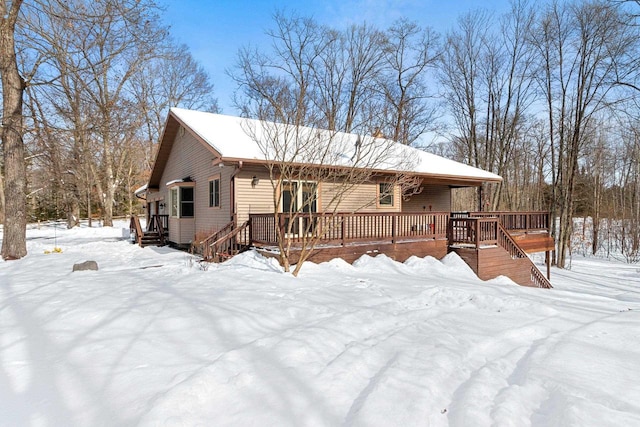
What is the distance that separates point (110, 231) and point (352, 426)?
848 inches

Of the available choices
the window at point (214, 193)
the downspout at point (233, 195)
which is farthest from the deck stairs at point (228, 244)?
the window at point (214, 193)

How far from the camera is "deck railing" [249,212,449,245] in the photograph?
8.70m

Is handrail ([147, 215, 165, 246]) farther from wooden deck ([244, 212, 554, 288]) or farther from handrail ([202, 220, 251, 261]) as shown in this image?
wooden deck ([244, 212, 554, 288])

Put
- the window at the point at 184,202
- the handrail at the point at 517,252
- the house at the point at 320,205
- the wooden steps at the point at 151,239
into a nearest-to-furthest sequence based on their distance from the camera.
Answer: the house at the point at 320,205 → the handrail at the point at 517,252 → the window at the point at 184,202 → the wooden steps at the point at 151,239

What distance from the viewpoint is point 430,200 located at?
1562cm

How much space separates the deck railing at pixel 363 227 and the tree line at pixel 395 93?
2.58 meters

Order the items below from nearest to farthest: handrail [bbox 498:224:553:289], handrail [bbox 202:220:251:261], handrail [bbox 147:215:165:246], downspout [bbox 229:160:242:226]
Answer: handrail [bbox 202:220:251:261], downspout [bbox 229:160:242:226], handrail [bbox 498:224:553:289], handrail [bbox 147:215:165:246]

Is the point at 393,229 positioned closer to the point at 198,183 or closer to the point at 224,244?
the point at 224,244

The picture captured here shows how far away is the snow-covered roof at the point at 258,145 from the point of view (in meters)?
8.75

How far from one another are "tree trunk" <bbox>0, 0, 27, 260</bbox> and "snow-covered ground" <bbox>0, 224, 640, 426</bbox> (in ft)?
15.3

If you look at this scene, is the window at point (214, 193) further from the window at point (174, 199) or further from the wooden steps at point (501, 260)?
the wooden steps at point (501, 260)

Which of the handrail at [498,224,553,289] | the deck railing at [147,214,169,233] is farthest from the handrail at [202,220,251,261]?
the handrail at [498,224,553,289]

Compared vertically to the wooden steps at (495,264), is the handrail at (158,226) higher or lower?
higher

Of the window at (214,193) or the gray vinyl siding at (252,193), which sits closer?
the gray vinyl siding at (252,193)
